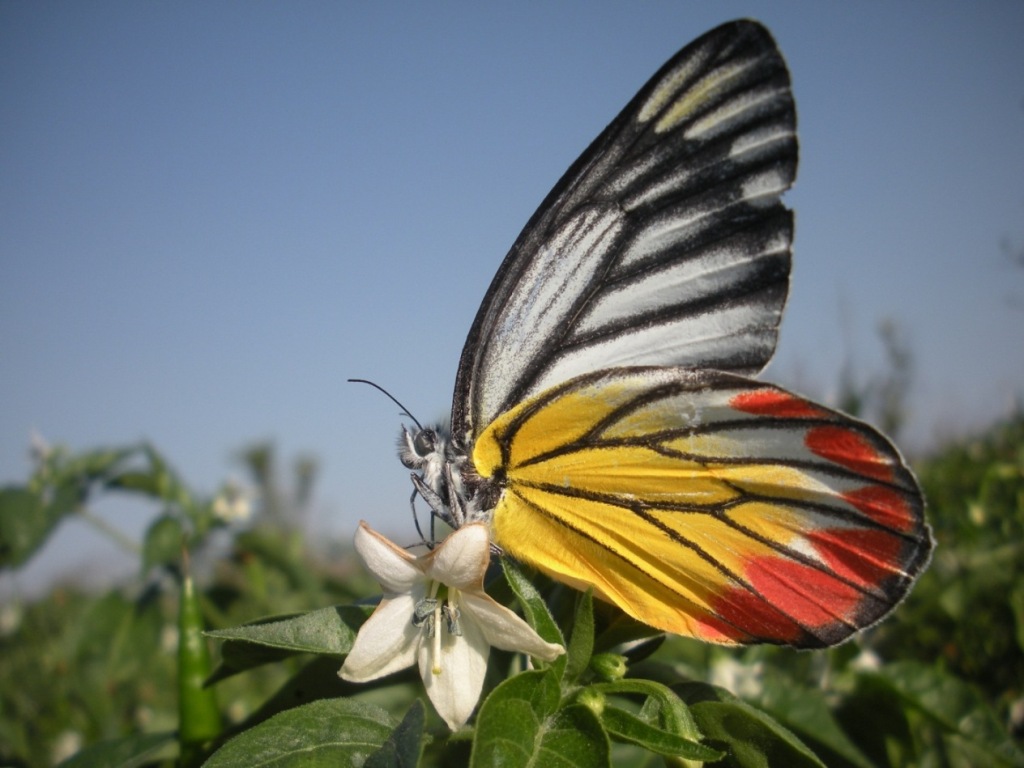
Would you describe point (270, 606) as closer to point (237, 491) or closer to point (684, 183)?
point (237, 491)

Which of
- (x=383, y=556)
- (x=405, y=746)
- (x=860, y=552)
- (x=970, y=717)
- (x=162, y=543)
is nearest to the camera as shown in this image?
(x=405, y=746)

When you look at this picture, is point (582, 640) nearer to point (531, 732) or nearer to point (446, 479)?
point (531, 732)

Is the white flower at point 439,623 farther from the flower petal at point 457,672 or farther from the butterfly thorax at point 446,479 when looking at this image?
the butterfly thorax at point 446,479

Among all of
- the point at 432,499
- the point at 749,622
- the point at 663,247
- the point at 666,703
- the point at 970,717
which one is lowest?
the point at 970,717

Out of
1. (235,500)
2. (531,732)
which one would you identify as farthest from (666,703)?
(235,500)

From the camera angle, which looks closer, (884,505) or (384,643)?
(384,643)

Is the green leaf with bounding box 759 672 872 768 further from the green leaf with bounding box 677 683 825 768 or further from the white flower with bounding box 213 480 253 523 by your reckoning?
the white flower with bounding box 213 480 253 523

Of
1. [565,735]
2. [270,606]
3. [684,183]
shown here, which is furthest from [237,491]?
[565,735]

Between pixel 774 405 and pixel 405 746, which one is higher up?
pixel 774 405

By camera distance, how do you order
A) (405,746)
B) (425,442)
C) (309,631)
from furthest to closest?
(425,442) → (309,631) → (405,746)
